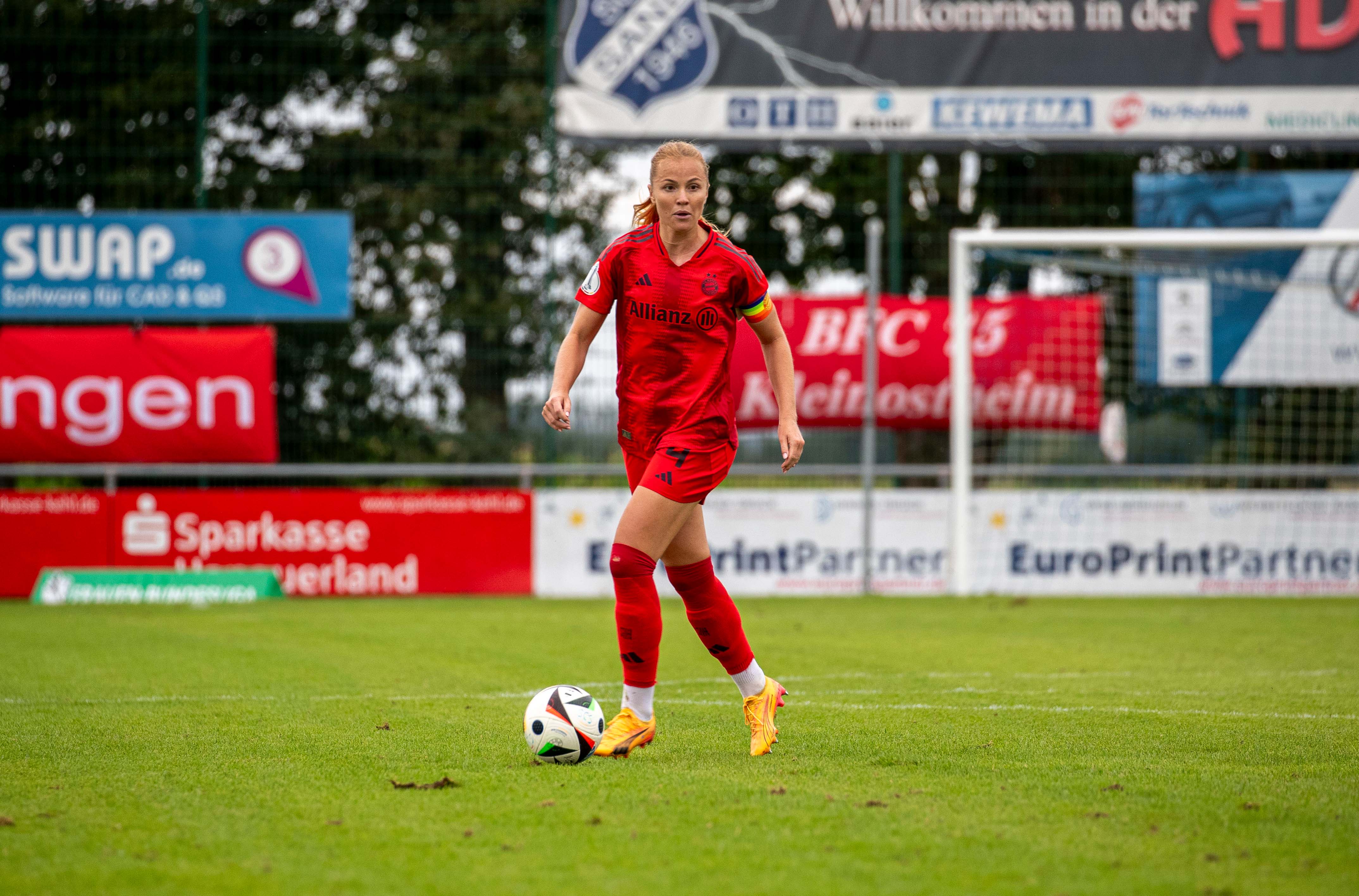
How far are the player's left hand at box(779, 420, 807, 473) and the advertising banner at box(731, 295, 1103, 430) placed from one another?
7.82 metres

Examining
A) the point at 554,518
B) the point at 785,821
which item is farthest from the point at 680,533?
the point at 554,518

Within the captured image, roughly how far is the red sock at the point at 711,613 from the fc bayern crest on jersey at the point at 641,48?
9.20 m

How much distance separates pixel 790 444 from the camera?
5164 mm

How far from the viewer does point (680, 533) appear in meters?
5.12

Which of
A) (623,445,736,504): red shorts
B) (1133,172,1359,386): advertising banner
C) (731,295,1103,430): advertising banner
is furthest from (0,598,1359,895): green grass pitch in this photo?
(1133,172,1359,386): advertising banner

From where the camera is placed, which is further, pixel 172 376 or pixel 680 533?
pixel 172 376

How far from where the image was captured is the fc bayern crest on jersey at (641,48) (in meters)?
13.6

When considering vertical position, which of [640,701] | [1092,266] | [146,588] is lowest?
[146,588]

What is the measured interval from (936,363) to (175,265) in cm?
736

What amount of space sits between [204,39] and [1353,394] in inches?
475

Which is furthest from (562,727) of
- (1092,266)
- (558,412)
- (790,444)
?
(1092,266)

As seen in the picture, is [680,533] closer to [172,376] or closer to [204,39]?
[172,376]

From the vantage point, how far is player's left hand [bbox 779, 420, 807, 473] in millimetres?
5117

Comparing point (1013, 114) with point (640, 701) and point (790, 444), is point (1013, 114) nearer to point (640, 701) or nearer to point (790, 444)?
point (790, 444)
